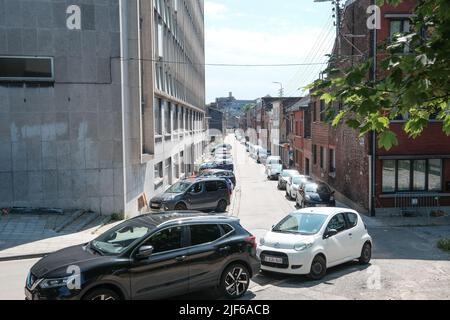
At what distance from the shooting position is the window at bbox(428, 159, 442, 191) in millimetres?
22453

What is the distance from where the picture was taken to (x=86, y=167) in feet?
59.4

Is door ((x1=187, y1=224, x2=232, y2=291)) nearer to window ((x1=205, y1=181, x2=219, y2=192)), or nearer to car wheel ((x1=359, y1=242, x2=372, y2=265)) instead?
car wheel ((x1=359, y1=242, x2=372, y2=265))

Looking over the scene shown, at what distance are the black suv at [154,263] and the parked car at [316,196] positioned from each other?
547 inches

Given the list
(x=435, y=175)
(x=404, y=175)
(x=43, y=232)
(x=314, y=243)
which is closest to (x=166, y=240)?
(x=314, y=243)

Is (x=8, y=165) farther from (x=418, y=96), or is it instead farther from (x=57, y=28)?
(x=418, y=96)

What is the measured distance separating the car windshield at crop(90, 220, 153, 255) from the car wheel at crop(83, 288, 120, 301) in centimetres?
68

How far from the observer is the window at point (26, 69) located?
17.3 m

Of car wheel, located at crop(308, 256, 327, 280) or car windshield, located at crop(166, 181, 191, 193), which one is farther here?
car windshield, located at crop(166, 181, 191, 193)

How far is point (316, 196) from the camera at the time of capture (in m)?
23.2

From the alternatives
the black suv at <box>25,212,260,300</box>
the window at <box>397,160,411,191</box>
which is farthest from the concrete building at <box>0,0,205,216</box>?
the window at <box>397,160,411,191</box>

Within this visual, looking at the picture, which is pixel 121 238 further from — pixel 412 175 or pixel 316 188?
pixel 412 175

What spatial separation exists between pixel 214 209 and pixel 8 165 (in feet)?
32.9
